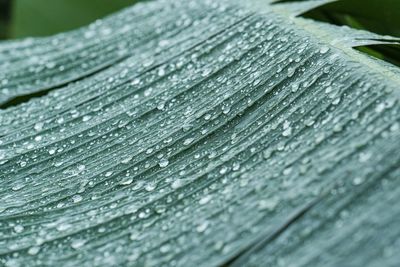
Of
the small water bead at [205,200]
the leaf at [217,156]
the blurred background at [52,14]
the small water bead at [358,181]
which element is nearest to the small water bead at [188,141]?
the leaf at [217,156]

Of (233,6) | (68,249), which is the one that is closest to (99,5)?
(233,6)

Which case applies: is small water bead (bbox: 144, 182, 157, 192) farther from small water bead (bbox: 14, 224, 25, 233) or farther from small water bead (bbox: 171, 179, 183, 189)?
small water bead (bbox: 14, 224, 25, 233)

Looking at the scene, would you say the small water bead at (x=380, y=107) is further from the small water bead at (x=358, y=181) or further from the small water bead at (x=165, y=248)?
the small water bead at (x=165, y=248)

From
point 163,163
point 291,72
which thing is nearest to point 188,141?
point 163,163

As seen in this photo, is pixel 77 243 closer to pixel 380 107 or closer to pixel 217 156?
pixel 217 156

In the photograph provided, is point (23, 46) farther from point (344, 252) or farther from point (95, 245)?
point (344, 252)

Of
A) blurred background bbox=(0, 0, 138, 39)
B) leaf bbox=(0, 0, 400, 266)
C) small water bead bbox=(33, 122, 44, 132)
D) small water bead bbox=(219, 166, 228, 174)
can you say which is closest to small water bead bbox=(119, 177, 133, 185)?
leaf bbox=(0, 0, 400, 266)
